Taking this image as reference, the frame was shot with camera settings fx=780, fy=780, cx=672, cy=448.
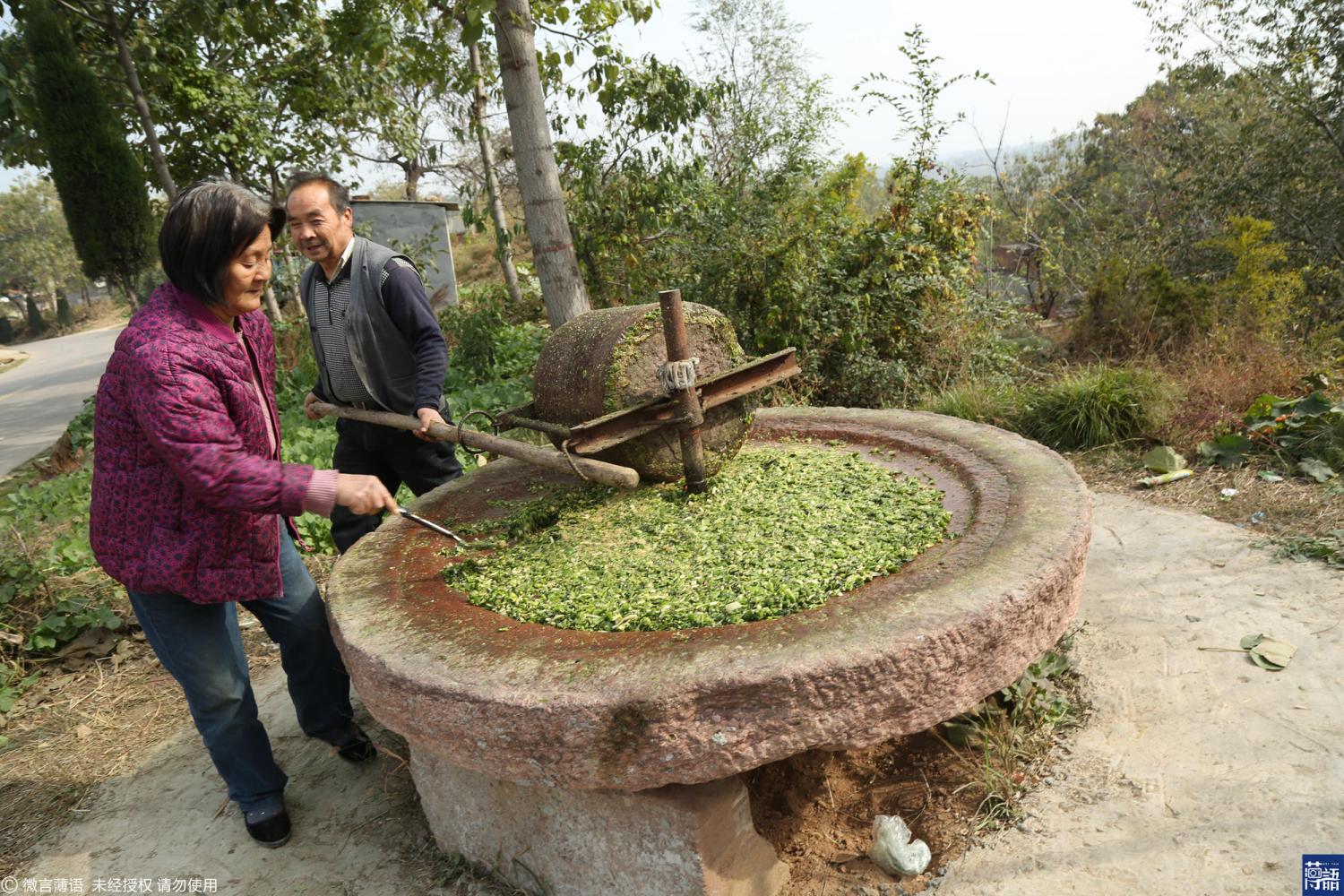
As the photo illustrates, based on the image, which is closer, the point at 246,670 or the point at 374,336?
the point at 246,670

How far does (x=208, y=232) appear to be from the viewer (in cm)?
202

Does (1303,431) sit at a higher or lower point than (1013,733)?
higher

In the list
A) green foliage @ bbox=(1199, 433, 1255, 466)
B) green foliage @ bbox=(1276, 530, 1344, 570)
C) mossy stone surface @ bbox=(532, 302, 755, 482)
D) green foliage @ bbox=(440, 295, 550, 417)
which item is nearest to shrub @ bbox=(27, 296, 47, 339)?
green foliage @ bbox=(440, 295, 550, 417)

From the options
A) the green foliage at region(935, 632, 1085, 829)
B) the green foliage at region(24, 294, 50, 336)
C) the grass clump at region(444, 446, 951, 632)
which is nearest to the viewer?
the grass clump at region(444, 446, 951, 632)

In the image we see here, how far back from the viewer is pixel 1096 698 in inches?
104

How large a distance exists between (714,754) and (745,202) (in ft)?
16.5

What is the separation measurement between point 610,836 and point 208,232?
6.22 ft

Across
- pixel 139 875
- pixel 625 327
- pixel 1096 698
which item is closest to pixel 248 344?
pixel 625 327

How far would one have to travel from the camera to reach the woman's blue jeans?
2312mm

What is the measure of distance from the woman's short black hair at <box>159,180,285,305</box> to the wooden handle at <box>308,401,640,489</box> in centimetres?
82

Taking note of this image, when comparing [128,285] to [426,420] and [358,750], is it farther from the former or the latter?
[358,750]

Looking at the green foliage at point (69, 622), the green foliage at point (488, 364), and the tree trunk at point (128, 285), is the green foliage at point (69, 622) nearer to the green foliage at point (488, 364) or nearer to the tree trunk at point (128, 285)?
the green foliage at point (488, 364)

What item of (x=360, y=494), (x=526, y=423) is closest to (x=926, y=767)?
(x=526, y=423)

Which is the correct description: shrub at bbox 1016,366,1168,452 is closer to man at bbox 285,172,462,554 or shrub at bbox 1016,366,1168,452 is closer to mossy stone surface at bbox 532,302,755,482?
mossy stone surface at bbox 532,302,755,482
